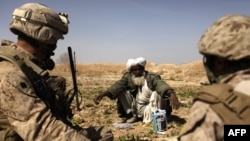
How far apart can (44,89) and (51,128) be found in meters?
0.42

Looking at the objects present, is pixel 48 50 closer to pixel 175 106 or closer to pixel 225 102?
pixel 225 102

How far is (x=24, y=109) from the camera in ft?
11.0

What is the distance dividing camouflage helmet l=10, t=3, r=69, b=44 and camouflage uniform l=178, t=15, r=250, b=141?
6.13ft

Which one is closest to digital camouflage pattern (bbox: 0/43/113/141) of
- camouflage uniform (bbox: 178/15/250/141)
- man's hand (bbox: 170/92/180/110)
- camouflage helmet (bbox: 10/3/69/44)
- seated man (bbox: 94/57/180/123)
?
camouflage helmet (bbox: 10/3/69/44)

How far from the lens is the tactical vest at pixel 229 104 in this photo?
2295mm

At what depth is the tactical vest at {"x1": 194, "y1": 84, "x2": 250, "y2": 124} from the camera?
229cm

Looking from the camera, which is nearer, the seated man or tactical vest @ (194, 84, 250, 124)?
tactical vest @ (194, 84, 250, 124)

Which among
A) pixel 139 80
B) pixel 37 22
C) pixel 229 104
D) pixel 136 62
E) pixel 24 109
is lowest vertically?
pixel 139 80

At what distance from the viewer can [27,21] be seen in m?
3.91

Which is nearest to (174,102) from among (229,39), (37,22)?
(37,22)

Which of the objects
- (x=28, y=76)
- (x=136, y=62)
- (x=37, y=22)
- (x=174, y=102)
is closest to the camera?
(x=28, y=76)

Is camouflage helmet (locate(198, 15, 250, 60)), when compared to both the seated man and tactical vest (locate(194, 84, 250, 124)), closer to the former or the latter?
tactical vest (locate(194, 84, 250, 124))

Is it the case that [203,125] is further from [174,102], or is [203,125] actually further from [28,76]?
[174,102]

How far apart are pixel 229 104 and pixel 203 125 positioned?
20cm
